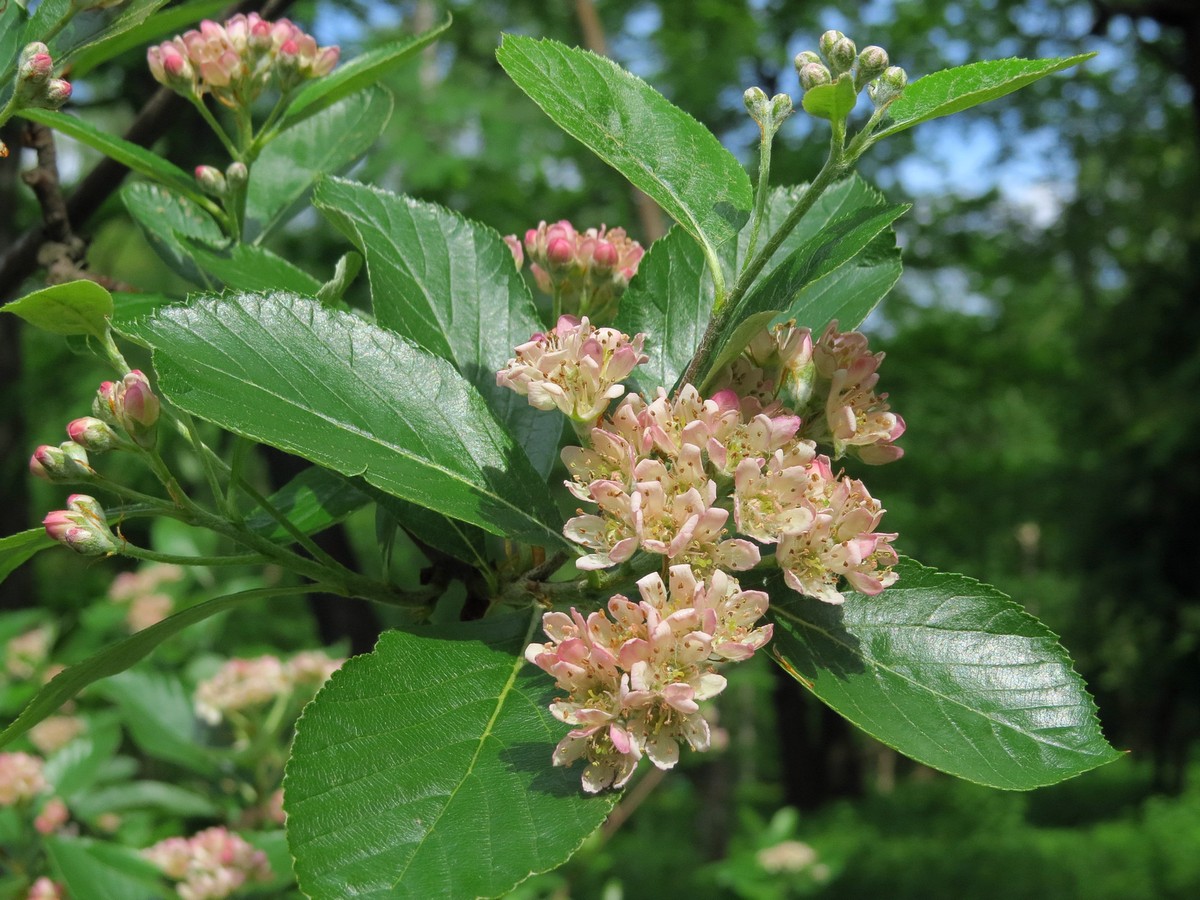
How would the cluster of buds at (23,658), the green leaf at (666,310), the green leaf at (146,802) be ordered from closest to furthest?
the green leaf at (666,310)
the green leaf at (146,802)
the cluster of buds at (23,658)

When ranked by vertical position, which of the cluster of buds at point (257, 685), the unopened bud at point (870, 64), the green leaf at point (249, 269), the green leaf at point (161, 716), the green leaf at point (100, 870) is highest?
the unopened bud at point (870, 64)

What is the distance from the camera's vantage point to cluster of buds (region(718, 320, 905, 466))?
0.94 meters

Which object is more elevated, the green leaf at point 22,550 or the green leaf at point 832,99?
the green leaf at point 832,99

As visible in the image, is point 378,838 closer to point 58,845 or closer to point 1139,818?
point 58,845

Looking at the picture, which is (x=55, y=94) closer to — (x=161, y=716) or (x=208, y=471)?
(x=208, y=471)

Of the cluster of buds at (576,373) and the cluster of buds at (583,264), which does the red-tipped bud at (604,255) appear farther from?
the cluster of buds at (576,373)

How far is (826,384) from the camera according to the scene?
3.15 feet

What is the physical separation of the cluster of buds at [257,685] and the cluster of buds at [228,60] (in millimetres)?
1369

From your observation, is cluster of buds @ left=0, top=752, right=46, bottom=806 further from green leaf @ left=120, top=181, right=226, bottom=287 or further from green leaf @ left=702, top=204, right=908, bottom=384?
green leaf @ left=702, top=204, right=908, bottom=384

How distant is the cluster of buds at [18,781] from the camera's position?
7.13 feet

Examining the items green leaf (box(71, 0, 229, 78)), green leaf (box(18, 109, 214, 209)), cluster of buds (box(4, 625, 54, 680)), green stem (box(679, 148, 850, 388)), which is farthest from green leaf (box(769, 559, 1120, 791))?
cluster of buds (box(4, 625, 54, 680))

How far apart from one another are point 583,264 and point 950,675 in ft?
1.90

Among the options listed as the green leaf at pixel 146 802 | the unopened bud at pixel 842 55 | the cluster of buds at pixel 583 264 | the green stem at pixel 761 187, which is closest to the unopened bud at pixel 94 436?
the cluster of buds at pixel 583 264

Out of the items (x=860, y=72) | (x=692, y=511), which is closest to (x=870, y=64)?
(x=860, y=72)
